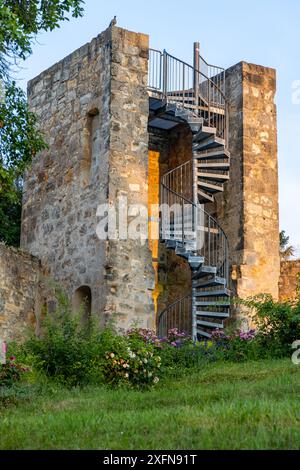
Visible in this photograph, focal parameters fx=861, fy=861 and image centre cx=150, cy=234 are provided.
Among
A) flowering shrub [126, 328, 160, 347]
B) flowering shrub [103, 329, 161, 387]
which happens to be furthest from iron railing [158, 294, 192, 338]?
flowering shrub [103, 329, 161, 387]

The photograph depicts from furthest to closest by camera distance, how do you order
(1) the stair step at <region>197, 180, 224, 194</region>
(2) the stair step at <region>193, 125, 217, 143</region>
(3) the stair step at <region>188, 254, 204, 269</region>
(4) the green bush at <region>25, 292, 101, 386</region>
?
(1) the stair step at <region>197, 180, 224, 194</region>, (2) the stair step at <region>193, 125, 217, 143</region>, (3) the stair step at <region>188, 254, 204, 269</region>, (4) the green bush at <region>25, 292, 101, 386</region>

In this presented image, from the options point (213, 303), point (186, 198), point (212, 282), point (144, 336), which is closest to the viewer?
point (144, 336)

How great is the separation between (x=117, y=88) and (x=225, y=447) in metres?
10.1

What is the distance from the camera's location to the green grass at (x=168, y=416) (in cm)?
701

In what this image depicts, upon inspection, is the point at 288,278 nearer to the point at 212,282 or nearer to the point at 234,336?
the point at 212,282

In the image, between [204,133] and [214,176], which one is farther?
[214,176]

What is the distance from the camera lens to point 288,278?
18.1 m

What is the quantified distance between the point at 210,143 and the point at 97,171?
283 cm

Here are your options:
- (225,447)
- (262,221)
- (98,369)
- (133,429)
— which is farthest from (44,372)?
(262,221)

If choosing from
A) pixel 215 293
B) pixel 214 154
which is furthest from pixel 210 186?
pixel 215 293

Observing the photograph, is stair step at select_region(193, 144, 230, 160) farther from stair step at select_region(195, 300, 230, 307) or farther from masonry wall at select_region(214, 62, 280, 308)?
stair step at select_region(195, 300, 230, 307)

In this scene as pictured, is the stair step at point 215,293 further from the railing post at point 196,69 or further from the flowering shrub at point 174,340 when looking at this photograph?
the railing post at point 196,69

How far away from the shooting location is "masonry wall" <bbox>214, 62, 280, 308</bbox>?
57.1 feet

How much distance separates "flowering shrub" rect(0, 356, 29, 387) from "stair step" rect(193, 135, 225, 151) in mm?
7953
